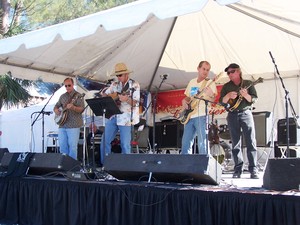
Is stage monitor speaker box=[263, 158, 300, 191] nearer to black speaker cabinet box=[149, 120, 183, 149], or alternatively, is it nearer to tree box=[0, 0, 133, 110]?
black speaker cabinet box=[149, 120, 183, 149]

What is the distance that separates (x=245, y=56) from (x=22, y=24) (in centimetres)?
856

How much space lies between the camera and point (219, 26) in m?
6.69

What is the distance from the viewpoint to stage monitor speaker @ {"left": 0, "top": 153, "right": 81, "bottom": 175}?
4.49 m

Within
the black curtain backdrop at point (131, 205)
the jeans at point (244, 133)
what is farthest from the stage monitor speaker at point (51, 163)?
the jeans at point (244, 133)

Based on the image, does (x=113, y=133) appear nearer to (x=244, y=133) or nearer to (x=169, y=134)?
(x=244, y=133)

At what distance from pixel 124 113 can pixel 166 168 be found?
1734mm

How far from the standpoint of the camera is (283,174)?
10.4 ft

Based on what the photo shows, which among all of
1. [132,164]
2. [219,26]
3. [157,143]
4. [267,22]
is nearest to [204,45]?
[219,26]

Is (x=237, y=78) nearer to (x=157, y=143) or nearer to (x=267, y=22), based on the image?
(x=267, y=22)

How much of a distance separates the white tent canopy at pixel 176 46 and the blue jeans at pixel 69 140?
1311 mm

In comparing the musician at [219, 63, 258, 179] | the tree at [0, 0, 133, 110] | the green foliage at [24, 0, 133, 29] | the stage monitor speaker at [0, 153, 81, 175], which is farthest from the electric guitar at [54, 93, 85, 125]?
the green foliage at [24, 0, 133, 29]

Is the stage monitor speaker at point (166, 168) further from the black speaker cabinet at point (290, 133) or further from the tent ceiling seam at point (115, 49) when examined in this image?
the black speaker cabinet at point (290, 133)

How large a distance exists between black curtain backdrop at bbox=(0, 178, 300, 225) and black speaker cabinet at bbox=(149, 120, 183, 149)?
405cm

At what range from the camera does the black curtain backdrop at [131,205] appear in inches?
116
